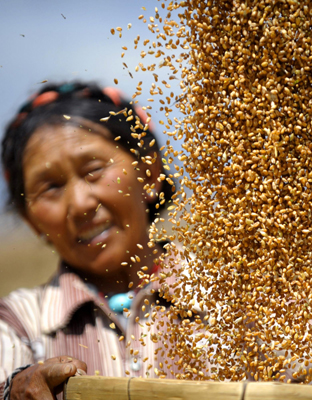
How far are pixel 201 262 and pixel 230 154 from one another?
0.40 meters

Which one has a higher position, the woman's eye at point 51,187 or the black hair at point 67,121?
the black hair at point 67,121

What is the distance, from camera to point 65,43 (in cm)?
153

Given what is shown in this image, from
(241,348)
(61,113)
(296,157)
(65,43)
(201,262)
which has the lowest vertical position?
(241,348)

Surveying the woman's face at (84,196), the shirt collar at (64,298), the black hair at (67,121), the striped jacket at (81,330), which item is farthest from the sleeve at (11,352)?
the black hair at (67,121)

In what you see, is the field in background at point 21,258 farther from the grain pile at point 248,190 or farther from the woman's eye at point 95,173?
the grain pile at point 248,190

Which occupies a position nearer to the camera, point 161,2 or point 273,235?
point 273,235

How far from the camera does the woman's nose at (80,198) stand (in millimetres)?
1486

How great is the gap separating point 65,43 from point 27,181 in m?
0.53

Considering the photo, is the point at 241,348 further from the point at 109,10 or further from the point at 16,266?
the point at 109,10

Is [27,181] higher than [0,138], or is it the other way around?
[0,138]

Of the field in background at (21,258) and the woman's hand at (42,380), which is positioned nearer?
the woman's hand at (42,380)

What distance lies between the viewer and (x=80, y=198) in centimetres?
149

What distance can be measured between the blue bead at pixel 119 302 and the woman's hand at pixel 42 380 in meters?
0.24

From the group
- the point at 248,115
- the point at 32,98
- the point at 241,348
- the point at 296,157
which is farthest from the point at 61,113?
the point at 241,348
